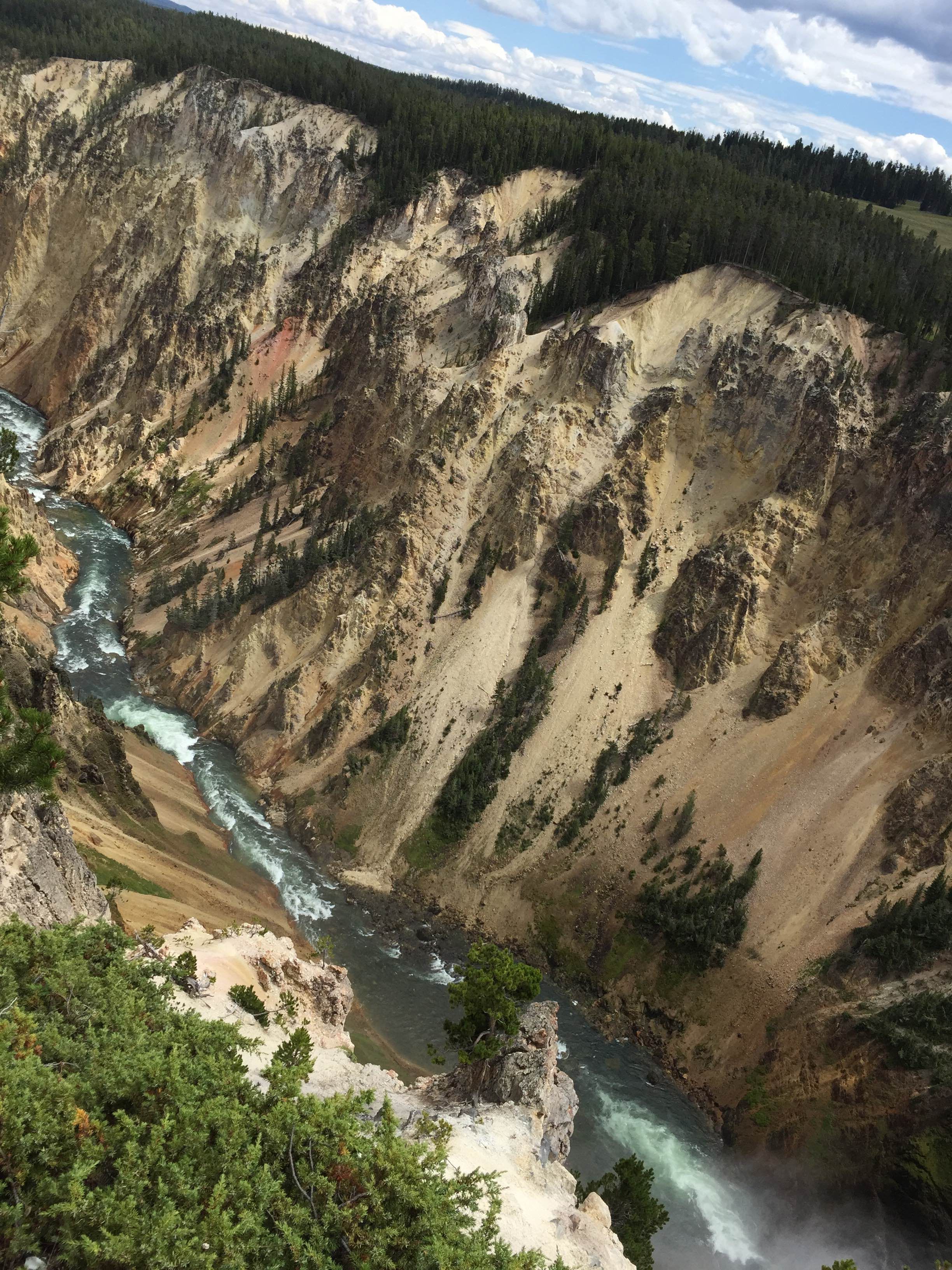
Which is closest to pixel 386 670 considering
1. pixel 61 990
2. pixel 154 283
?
pixel 61 990

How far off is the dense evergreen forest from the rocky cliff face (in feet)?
11.1

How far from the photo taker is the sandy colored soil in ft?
120

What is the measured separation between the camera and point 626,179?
81.4 m

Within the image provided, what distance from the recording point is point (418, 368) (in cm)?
7131

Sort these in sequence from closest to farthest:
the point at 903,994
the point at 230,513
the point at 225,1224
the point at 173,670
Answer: the point at 225,1224 → the point at 903,994 → the point at 173,670 → the point at 230,513

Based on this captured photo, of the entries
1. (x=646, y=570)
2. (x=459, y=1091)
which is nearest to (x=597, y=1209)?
(x=459, y=1091)

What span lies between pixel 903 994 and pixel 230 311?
8353 cm

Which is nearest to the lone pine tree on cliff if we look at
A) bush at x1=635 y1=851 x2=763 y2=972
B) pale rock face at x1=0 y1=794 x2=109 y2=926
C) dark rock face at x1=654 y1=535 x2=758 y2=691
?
pale rock face at x1=0 y1=794 x2=109 y2=926

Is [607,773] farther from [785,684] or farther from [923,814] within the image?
[923,814]

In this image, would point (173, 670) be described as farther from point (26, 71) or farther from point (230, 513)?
point (26, 71)

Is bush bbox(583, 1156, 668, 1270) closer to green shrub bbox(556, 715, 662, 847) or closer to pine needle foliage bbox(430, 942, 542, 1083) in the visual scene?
pine needle foliage bbox(430, 942, 542, 1083)

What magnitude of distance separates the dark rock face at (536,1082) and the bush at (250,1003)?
6936 mm

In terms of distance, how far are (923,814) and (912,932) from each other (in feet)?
22.3

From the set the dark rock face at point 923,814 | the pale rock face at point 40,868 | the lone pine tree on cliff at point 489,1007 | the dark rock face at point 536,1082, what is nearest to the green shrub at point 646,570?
the dark rock face at point 923,814
